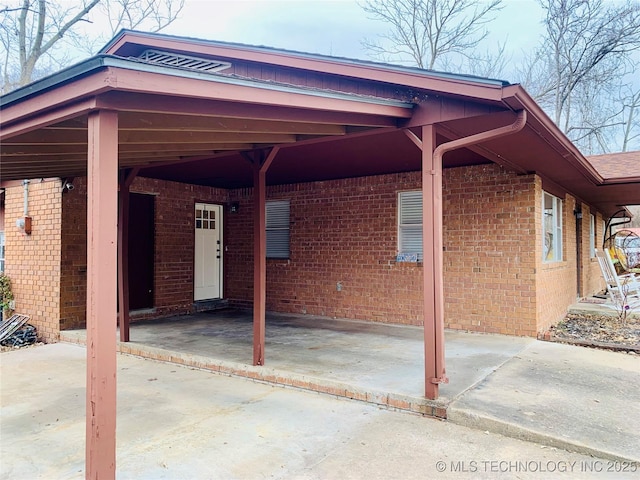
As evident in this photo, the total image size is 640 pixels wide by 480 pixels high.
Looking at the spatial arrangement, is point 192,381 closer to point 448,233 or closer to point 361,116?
point 361,116

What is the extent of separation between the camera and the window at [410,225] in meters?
7.66

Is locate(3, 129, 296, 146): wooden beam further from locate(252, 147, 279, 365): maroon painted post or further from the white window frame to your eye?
the white window frame

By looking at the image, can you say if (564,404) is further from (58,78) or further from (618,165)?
(618,165)

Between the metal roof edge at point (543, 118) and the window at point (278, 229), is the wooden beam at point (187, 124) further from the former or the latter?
the window at point (278, 229)

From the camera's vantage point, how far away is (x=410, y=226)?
7.75 m

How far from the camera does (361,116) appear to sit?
402cm

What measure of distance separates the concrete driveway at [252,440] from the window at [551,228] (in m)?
4.73

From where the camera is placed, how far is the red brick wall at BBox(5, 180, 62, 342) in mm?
7070

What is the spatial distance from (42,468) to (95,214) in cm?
186

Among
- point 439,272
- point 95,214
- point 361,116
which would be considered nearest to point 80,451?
point 95,214

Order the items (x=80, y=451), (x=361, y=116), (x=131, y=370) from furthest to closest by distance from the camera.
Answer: (x=131, y=370) → (x=361, y=116) → (x=80, y=451)

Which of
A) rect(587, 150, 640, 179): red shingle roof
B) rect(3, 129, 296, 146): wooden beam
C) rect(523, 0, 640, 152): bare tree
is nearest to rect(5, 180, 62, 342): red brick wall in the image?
rect(3, 129, 296, 146): wooden beam

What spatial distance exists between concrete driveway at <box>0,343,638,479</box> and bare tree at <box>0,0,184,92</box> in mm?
11903

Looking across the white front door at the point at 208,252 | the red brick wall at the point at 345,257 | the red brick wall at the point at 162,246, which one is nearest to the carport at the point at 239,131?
the red brick wall at the point at 345,257
